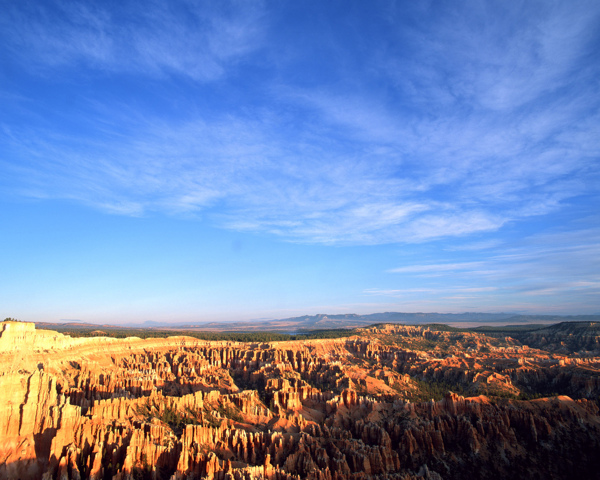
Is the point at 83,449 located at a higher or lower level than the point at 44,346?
lower

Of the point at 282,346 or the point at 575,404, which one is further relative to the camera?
the point at 282,346

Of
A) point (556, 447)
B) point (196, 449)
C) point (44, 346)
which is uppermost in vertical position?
point (44, 346)

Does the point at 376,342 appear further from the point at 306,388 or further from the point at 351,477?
→ the point at 351,477

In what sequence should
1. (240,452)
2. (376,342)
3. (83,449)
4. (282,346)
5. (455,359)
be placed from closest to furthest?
(83,449) → (240,452) → (455,359) → (282,346) → (376,342)

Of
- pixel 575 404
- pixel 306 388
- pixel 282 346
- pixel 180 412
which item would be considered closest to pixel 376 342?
pixel 282 346

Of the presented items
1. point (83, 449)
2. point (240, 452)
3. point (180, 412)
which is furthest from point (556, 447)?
point (83, 449)

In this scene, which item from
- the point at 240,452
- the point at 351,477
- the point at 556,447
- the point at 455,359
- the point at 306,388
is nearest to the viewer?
the point at 351,477

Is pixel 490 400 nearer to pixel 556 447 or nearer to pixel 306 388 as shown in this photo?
pixel 556 447
